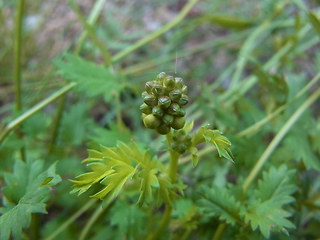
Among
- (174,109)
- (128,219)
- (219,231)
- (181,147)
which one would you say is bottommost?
(219,231)

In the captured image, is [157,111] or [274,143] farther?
[274,143]

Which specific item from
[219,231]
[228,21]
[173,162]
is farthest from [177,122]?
[228,21]

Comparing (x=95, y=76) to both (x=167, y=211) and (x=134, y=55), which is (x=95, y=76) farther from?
(x=134, y=55)

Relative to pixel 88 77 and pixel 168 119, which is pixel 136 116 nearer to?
pixel 88 77

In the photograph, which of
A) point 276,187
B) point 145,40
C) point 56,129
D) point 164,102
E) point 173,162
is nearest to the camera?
point 164,102

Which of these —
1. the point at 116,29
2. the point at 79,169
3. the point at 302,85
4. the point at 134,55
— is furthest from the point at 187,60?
the point at 79,169

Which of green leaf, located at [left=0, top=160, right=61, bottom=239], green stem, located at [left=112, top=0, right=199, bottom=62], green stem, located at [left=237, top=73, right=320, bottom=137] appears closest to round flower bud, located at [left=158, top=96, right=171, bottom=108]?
green leaf, located at [left=0, top=160, right=61, bottom=239]

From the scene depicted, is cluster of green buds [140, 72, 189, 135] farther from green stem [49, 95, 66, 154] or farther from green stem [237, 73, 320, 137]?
green stem [49, 95, 66, 154]

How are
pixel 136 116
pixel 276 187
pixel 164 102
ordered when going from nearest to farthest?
pixel 164 102 < pixel 276 187 < pixel 136 116
